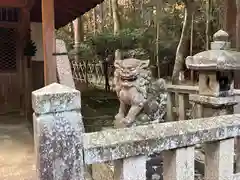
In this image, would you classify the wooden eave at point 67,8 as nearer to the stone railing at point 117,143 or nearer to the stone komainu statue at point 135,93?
the stone komainu statue at point 135,93

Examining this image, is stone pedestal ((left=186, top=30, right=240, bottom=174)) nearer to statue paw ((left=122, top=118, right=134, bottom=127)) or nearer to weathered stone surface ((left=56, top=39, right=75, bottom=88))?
statue paw ((left=122, top=118, right=134, bottom=127))

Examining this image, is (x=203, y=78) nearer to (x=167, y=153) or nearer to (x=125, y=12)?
(x=167, y=153)

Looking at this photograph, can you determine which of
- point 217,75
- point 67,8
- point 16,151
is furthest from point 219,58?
point 67,8

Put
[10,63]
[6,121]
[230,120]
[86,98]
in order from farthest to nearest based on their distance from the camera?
1. [86,98]
2. [10,63]
3. [6,121]
4. [230,120]

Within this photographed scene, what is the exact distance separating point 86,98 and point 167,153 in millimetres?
10122

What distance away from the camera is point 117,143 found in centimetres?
148

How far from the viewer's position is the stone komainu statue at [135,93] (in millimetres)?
4297

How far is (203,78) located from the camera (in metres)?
3.63

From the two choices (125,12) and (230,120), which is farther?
(125,12)

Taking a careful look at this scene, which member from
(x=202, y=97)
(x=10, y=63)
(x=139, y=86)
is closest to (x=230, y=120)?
(x=202, y=97)

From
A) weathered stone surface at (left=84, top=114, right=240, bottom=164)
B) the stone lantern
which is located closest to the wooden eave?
the stone lantern

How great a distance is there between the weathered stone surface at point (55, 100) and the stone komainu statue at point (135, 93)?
9.35 ft

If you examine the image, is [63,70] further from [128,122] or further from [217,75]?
[217,75]

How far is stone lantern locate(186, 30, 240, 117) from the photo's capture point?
3.27 metres
